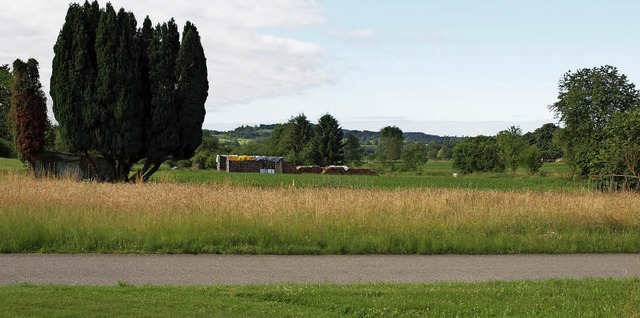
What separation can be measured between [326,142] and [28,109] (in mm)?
77695

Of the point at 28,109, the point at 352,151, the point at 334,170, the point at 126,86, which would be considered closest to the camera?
the point at 126,86

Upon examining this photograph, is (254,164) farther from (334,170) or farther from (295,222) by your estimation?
(295,222)

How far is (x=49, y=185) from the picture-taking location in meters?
18.3

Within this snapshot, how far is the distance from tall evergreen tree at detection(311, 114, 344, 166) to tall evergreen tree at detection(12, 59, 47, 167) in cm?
7614

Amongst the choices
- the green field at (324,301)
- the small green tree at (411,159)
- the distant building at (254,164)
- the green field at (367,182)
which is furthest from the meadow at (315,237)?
the small green tree at (411,159)

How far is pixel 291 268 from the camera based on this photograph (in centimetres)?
1112

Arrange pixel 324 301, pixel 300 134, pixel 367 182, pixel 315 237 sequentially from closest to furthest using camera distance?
pixel 324 301 < pixel 315 237 < pixel 367 182 < pixel 300 134

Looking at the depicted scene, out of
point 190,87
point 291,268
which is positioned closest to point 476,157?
point 190,87

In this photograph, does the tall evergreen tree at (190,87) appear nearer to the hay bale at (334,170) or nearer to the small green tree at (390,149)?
the hay bale at (334,170)

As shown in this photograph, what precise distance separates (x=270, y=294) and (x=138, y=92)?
22866 mm

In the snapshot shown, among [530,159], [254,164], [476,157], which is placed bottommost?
[254,164]

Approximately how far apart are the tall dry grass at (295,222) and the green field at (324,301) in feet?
13.3

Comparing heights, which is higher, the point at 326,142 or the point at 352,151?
the point at 326,142

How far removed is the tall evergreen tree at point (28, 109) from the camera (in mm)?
30672
